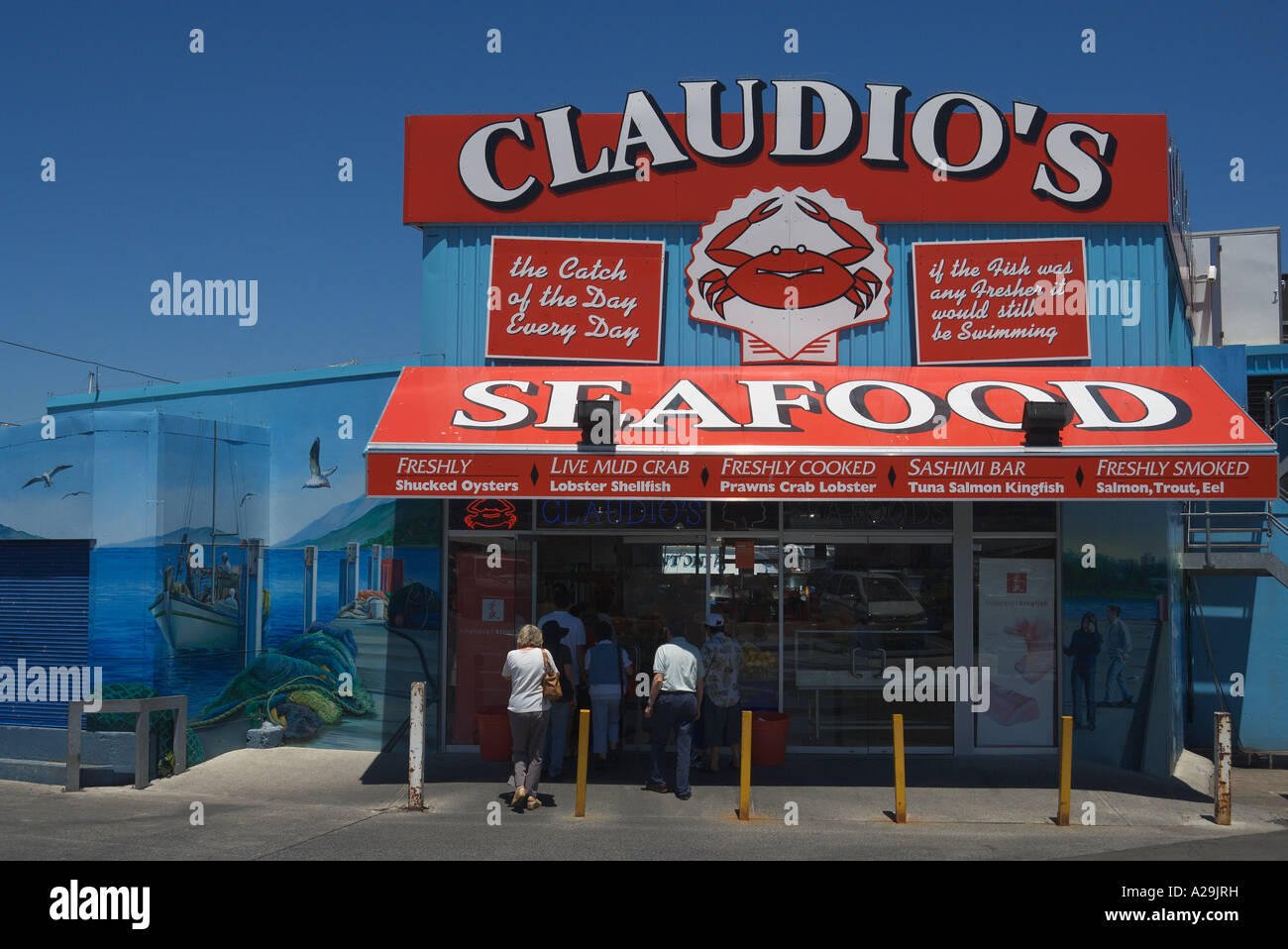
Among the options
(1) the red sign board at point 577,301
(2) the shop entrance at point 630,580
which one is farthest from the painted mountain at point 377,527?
(1) the red sign board at point 577,301

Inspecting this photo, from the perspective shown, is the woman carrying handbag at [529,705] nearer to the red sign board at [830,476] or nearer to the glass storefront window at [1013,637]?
the red sign board at [830,476]

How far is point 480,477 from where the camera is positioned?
1032 cm

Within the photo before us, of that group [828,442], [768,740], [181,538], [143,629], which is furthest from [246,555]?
[828,442]

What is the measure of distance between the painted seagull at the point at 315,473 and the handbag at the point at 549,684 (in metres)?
4.74

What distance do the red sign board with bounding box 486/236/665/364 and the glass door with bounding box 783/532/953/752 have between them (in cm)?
302

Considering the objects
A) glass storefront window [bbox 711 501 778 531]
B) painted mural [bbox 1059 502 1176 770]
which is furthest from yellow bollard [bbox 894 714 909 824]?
painted mural [bbox 1059 502 1176 770]

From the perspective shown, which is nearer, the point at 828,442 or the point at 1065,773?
the point at 1065,773

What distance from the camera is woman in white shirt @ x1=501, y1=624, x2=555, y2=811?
31.8 ft

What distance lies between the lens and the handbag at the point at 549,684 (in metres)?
9.78

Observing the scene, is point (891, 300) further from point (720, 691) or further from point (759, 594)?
point (720, 691)

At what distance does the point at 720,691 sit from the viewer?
11023 mm

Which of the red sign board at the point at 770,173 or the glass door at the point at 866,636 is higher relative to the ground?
the red sign board at the point at 770,173

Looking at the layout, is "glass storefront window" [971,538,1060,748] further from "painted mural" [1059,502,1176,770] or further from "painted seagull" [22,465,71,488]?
"painted seagull" [22,465,71,488]

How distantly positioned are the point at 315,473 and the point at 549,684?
16.6 feet
